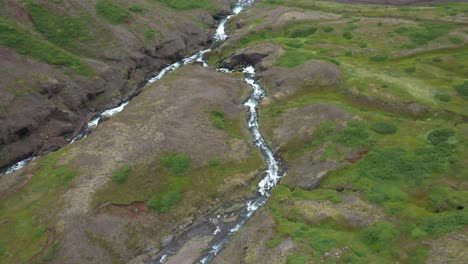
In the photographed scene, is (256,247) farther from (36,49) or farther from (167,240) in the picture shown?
(36,49)

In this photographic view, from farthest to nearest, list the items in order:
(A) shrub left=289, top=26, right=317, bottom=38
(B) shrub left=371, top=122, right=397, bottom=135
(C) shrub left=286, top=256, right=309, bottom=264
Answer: (A) shrub left=289, top=26, right=317, bottom=38 < (B) shrub left=371, top=122, right=397, bottom=135 < (C) shrub left=286, top=256, right=309, bottom=264

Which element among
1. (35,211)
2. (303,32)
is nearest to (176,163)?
(35,211)

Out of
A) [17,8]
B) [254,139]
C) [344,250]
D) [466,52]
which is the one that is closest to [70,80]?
[17,8]

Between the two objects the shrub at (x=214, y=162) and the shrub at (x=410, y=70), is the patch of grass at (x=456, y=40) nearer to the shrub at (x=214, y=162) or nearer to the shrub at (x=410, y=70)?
the shrub at (x=410, y=70)

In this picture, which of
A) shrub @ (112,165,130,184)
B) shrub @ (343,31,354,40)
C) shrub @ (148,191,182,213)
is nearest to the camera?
shrub @ (148,191,182,213)

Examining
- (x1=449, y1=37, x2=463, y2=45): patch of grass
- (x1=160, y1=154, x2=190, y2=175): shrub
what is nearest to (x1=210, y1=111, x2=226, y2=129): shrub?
(x1=160, y1=154, x2=190, y2=175): shrub

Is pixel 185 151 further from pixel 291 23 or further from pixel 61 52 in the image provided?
pixel 291 23

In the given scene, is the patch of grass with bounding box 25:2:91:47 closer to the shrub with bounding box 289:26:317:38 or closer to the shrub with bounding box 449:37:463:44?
the shrub with bounding box 289:26:317:38
